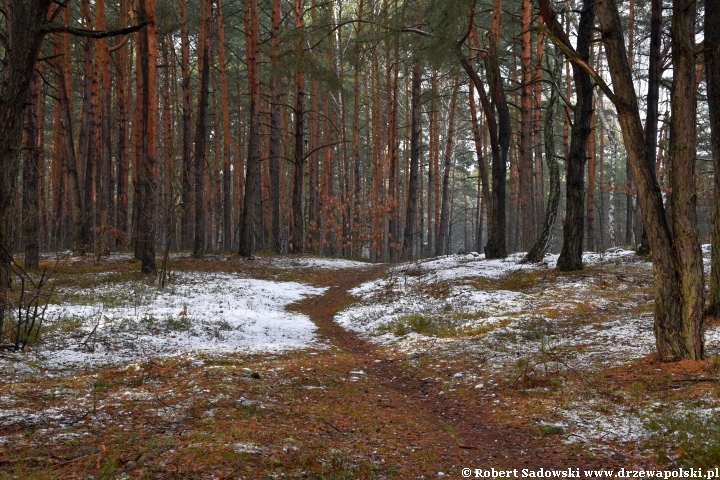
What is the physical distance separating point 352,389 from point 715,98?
6725mm

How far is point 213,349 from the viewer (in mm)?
7133

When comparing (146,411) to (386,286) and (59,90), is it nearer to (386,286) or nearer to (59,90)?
(386,286)

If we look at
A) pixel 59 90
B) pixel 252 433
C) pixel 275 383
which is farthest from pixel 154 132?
pixel 252 433

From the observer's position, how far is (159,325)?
8305 mm

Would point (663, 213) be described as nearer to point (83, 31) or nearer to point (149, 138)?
point (83, 31)

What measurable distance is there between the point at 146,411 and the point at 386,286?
9530 mm

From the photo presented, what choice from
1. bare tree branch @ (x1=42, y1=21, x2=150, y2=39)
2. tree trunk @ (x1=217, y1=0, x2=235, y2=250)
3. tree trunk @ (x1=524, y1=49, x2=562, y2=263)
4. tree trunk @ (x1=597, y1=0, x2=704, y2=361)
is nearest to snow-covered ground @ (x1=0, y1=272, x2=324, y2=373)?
bare tree branch @ (x1=42, y1=21, x2=150, y2=39)

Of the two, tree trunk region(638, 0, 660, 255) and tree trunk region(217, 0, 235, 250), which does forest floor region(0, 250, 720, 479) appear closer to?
tree trunk region(638, 0, 660, 255)

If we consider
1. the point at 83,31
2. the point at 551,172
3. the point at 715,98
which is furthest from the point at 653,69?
the point at 83,31

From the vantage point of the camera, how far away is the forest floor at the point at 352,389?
3.65m

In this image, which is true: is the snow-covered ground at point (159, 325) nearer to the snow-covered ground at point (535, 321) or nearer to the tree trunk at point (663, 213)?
the snow-covered ground at point (535, 321)

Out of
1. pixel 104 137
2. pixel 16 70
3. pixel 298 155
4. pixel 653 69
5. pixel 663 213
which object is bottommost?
pixel 663 213

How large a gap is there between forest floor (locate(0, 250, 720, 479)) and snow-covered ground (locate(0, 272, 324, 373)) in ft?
0.15

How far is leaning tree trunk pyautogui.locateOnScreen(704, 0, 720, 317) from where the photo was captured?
7.11 metres
